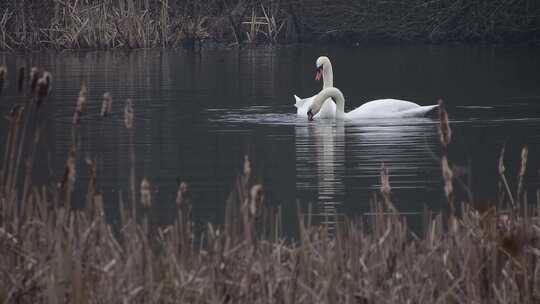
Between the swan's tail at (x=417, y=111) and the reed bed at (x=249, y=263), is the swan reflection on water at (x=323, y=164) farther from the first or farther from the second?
the reed bed at (x=249, y=263)

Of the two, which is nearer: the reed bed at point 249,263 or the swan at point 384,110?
the reed bed at point 249,263

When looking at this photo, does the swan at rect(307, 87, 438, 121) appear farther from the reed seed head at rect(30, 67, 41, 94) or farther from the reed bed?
the reed seed head at rect(30, 67, 41, 94)

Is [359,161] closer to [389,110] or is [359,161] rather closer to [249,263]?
[389,110]

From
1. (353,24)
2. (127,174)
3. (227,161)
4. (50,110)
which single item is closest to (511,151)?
(227,161)

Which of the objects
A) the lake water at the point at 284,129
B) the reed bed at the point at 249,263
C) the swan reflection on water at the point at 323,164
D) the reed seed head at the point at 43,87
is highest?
the reed seed head at the point at 43,87

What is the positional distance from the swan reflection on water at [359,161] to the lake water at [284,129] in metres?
0.01

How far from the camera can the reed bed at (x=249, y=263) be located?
536cm

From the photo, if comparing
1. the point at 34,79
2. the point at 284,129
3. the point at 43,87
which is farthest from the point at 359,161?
the point at 43,87

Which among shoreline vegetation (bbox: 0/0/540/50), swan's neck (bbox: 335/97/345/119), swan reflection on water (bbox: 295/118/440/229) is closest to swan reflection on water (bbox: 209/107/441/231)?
swan reflection on water (bbox: 295/118/440/229)

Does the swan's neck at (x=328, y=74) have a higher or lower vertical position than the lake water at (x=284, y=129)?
higher

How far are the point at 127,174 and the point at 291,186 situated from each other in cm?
155

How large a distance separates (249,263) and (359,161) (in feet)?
21.8

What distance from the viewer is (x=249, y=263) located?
18.2 feet

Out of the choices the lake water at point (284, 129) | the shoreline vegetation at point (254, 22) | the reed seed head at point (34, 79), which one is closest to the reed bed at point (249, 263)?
the reed seed head at point (34, 79)
